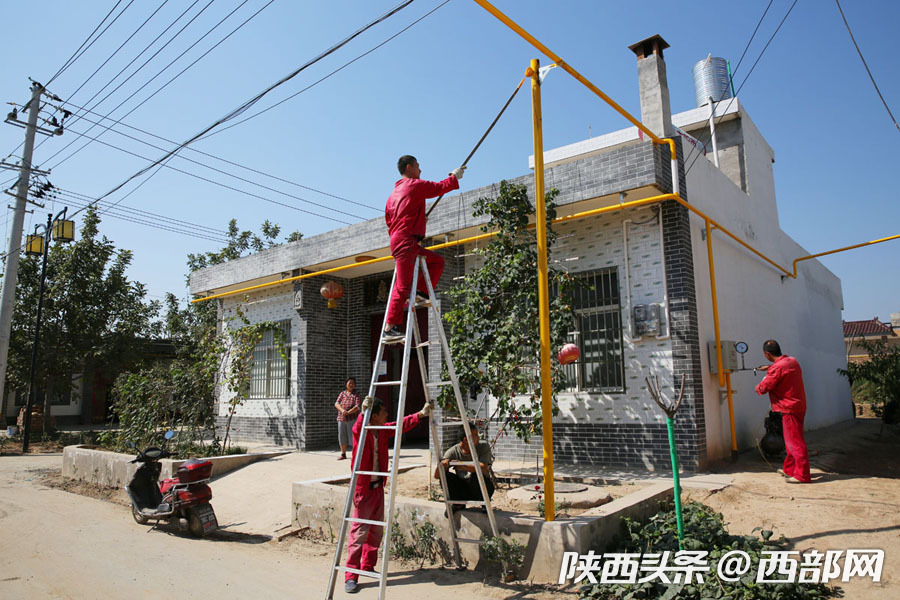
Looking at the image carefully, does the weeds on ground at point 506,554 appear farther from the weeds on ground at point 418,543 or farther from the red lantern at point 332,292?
the red lantern at point 332,292

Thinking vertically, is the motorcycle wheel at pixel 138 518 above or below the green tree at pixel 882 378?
below

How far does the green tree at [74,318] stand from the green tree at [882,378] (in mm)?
21178

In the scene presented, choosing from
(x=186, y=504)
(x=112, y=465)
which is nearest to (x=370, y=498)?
(x=186, y=504)

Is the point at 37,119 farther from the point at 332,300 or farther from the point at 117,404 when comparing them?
the point at 332,300

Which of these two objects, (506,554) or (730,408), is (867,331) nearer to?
(730,408)

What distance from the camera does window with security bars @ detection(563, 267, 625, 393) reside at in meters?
8.50

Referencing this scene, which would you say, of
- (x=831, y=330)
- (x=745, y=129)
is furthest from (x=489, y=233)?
(x=831, y=330)

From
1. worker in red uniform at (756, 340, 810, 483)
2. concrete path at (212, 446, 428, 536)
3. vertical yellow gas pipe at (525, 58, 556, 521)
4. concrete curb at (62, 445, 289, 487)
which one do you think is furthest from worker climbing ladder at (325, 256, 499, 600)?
concrete curb at (62, 445, 289, 487)

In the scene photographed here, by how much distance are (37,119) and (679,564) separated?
18435 millimetres

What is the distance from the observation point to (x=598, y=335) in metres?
8.74

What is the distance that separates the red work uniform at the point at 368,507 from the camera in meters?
4.77

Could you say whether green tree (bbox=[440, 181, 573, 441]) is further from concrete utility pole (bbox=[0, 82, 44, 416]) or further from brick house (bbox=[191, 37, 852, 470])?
concrete utility pole (bbox=[0, 82, 44, 416])

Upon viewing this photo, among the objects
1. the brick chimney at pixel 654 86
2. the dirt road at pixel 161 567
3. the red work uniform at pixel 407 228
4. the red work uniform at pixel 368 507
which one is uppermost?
the brick chimney at pixel 654 86

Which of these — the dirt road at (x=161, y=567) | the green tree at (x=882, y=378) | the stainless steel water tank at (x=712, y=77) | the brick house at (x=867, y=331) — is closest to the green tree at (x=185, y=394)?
the dirt road at (x=161, y=567)
